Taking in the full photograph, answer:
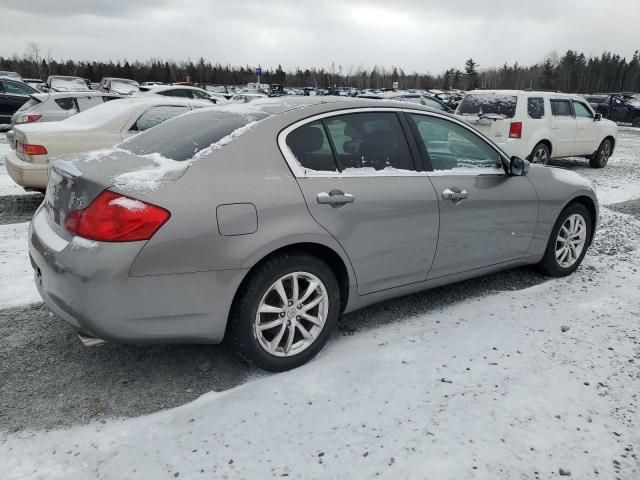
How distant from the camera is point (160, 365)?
9.91ft

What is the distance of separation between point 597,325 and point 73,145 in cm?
593

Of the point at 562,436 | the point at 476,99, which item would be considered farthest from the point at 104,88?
the point at 562,436

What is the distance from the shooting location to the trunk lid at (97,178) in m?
2.50

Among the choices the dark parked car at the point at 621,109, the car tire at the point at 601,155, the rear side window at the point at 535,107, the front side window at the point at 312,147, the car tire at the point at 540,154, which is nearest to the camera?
the front side window at the point at 312,147

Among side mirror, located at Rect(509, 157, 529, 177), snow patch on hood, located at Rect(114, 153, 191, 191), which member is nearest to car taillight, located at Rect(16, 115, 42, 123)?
snow patch on hood, located at Rect(114, 153, 191, 191)

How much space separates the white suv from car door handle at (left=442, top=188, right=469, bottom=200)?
610cm

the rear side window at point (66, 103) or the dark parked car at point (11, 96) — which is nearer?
the rear side window at point (66, 103)

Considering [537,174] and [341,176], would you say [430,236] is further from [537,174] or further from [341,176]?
[537,174]

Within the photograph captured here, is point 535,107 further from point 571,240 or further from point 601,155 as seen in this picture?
point 571,240

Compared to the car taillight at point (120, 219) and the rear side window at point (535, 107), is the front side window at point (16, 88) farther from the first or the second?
the car taillight at point (120, 219)

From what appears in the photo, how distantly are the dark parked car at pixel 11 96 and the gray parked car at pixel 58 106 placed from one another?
747cm

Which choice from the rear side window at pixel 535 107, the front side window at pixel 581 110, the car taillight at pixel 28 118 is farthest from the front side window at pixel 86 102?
the front side window at pixel 581 110

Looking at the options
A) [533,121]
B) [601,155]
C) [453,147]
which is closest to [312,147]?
[453,147]

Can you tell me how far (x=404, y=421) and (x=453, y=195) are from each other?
1641mm
